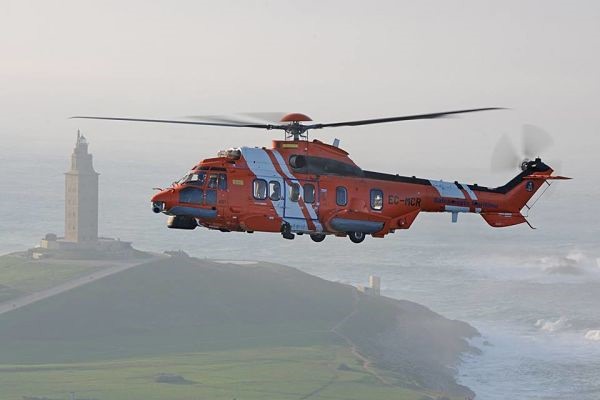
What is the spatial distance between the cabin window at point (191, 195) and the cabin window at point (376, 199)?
7471 millimetres

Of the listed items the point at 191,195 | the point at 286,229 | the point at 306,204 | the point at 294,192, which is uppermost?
the point at 294,192

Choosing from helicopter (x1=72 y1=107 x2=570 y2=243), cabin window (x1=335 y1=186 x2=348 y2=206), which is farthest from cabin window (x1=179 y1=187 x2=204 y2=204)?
cabin window (x1=335 y1=186 x2=348 y2=206)

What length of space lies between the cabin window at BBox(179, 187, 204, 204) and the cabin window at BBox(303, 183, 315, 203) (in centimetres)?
426

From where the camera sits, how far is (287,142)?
185 feet

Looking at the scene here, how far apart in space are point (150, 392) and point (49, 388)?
44.6 feet

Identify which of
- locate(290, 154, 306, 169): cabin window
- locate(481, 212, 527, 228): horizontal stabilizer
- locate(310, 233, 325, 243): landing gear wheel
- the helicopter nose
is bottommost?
locate(310, 233, 325, 243): landing gear wheel

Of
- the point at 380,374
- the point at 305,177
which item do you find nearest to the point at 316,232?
Result: the point at 305,177

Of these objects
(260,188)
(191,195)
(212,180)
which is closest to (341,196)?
(260,188)

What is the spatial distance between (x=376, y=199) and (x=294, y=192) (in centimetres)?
400

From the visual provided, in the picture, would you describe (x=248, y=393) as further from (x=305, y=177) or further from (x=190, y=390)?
(x=305, y=177)

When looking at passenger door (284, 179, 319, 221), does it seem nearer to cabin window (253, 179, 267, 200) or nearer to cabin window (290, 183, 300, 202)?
cabin window (290, 183, 300, 202)

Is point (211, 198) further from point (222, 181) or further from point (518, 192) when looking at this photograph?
point (518, 192)

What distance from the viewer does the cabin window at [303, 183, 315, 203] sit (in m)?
55.6

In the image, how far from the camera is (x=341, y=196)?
56.4 meters
